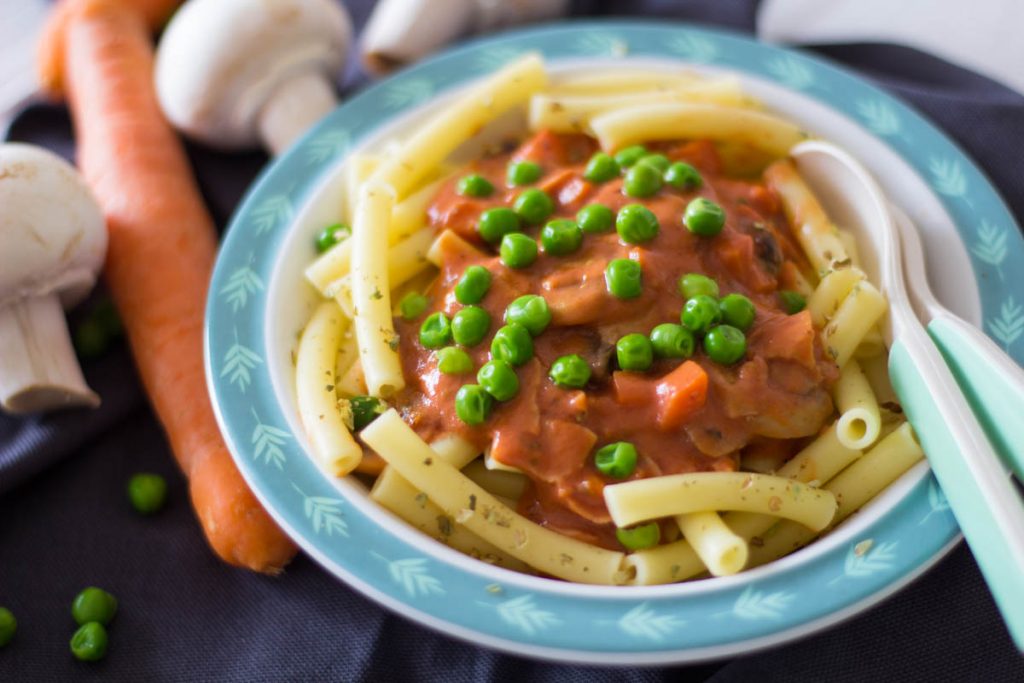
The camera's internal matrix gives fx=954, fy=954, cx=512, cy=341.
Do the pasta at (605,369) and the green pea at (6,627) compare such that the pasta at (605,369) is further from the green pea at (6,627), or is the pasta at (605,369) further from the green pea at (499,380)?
the green pea at (6,627)

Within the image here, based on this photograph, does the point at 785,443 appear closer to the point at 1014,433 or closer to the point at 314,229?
the point at 1014,433

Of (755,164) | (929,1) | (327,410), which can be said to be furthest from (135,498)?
(929,1)

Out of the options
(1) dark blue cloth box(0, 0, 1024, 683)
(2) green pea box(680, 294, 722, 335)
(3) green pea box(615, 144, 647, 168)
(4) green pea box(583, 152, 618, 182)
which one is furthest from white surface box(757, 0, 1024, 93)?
(2) green pea box(680, 294, 722, 335)

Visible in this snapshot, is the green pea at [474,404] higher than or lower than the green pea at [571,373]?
lower

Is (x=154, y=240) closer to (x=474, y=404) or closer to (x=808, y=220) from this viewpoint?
(x=474, y=404)

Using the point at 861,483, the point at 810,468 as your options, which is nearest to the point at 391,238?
the point at 810,468

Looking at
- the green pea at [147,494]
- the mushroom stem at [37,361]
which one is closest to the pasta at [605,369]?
the green pea at [147,494]
